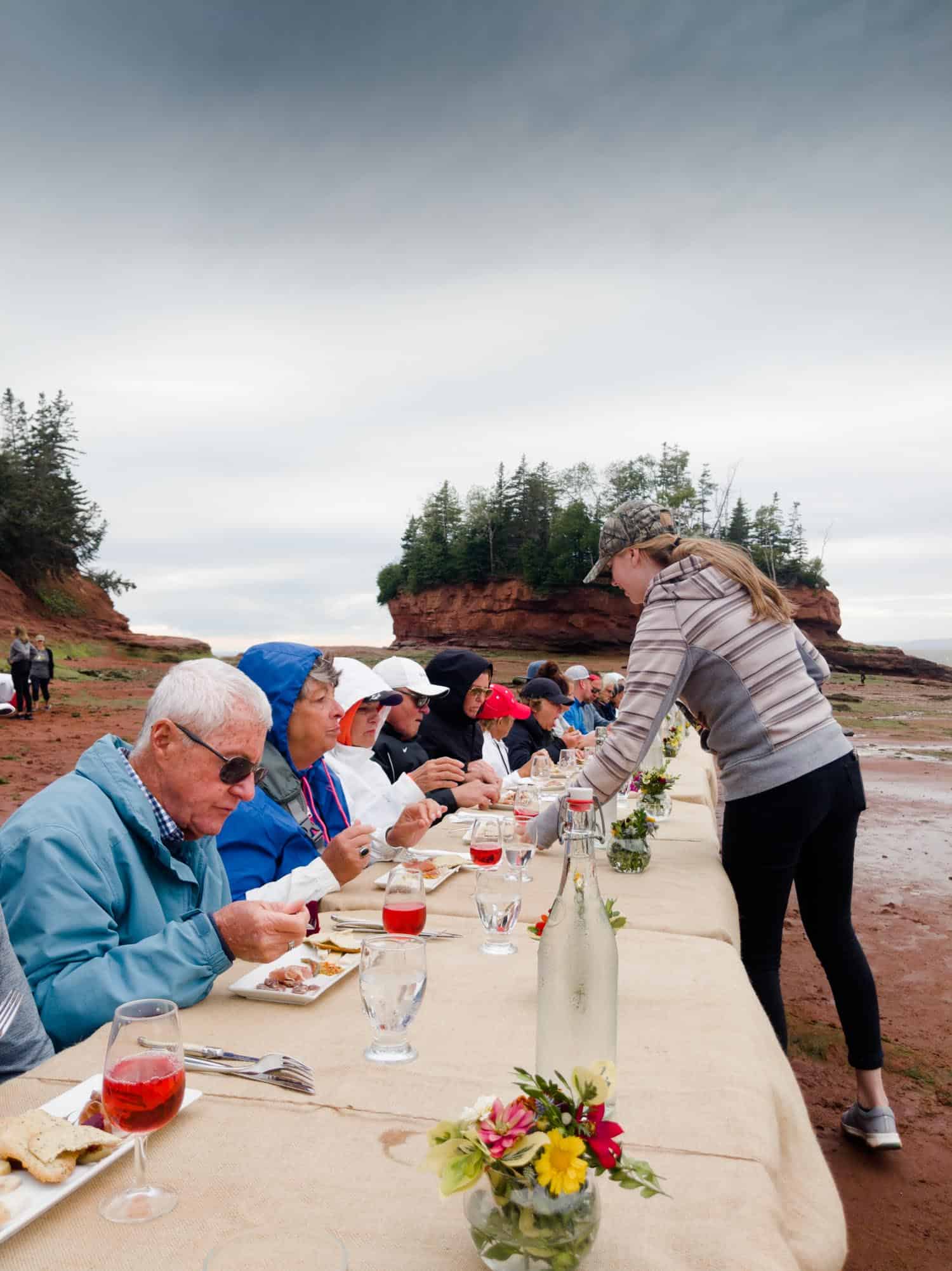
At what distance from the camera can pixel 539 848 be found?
3576 mm

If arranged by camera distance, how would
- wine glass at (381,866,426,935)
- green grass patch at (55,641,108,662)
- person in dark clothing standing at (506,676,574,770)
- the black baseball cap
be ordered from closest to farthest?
wine glass at (381,866,426,935), person in dark clothing standing at (506,676,574,770), the black baseball cap, green grass patch at (55,641,108,662)

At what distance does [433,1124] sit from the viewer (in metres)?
1.44

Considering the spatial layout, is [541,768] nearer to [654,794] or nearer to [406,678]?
[406,678]

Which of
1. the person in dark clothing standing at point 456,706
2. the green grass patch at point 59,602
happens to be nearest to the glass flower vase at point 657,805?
the person in dark clothing standing at point 456,706

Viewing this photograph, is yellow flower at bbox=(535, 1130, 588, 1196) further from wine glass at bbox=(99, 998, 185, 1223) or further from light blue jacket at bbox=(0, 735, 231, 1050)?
light blue jacket at bbox=(0, 735, 231, 1050)

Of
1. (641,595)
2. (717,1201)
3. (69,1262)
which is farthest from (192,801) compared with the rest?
(641,595)

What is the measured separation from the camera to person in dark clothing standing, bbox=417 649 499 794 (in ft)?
20.0

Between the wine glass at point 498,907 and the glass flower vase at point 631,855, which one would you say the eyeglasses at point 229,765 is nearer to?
the wine glass at point 498,907

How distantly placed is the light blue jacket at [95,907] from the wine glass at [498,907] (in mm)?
650

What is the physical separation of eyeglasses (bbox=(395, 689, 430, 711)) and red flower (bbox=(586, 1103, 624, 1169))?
4.37 m

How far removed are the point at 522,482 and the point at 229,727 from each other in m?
64.1

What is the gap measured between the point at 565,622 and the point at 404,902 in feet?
185

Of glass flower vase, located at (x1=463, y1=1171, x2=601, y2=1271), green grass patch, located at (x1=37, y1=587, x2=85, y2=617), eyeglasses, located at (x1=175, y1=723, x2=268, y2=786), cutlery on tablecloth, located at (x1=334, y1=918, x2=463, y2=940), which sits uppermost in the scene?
green grass patch, located at (x1=37, y1=587, x2=85, y2=617)

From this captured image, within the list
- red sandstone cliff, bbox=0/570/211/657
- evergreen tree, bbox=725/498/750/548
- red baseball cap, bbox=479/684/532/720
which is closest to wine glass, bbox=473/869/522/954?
red baseball cap, bbox=479/684/532/720
